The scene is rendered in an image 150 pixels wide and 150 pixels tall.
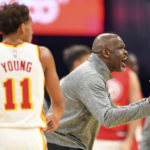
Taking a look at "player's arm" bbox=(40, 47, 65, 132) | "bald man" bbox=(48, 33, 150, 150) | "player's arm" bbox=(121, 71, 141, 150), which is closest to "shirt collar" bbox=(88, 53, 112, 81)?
"bald man" bbox=(48, 33, 150, 150)

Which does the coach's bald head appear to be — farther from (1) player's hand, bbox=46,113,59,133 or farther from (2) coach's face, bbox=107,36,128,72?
(1) player's hand, bbox=46,113,59,133

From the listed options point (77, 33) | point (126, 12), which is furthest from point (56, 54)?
point (126, 12)

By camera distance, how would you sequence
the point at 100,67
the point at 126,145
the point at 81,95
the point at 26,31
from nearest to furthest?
the point at 26,31
the point at 81,95
the point at 100,67
the point at 126,145

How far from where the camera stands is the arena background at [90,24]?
877cm

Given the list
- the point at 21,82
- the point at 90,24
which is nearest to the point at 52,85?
the point at 21,82

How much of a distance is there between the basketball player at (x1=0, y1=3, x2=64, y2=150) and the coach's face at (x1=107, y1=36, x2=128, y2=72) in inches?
25.2

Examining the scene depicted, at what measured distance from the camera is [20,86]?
3424 millimetres

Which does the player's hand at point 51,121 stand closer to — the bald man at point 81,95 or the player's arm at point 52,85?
the player's arm at point 52,85

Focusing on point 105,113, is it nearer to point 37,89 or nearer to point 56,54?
point 37,89

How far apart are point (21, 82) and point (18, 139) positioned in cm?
35

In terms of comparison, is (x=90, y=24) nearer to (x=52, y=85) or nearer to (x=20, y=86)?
(x=52, y=85)

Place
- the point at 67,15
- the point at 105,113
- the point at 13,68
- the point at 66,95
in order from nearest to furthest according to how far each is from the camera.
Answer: the point at 13,68 < the point at 105,113 < the point at 66,95 < the point at 67,15

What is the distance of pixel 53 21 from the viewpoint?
8797 mm

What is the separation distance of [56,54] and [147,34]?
1.53m
